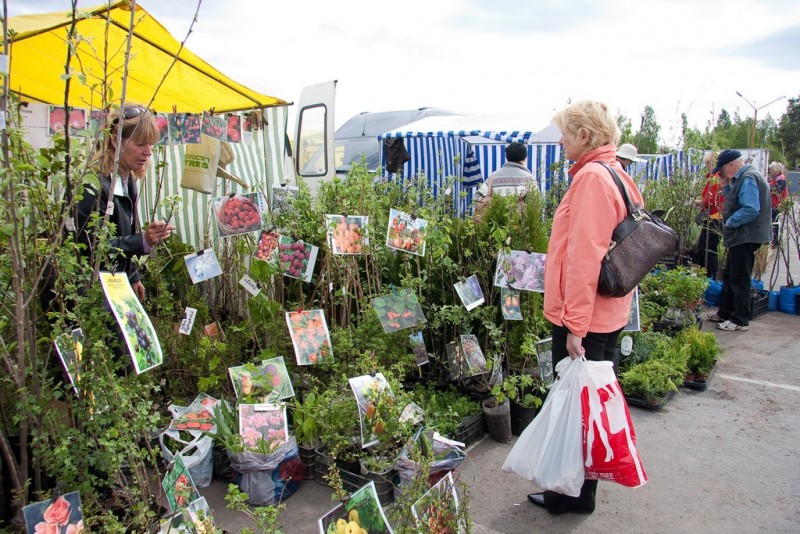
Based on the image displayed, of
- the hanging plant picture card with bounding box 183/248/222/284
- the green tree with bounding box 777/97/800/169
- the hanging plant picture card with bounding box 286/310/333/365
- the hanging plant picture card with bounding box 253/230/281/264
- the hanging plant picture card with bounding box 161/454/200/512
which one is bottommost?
the hanging plant picture card with bounding box 161/454/200/512

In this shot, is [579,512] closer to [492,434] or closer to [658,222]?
[492,434]

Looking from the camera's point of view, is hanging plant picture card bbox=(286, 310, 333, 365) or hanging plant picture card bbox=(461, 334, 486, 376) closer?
hanging plant picture card bbox=(286, 310, 333, 365)

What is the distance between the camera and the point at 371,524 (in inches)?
89.6

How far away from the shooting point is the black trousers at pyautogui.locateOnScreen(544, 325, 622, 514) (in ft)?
8.89

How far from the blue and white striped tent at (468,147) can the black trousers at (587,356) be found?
554 cm

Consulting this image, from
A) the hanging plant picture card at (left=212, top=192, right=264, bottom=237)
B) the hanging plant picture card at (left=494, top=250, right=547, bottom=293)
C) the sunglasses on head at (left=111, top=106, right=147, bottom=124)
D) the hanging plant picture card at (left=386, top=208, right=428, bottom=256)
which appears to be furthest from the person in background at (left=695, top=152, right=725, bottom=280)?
the sunglasses on head at (left=111, top=106, right=147, bottom=124)

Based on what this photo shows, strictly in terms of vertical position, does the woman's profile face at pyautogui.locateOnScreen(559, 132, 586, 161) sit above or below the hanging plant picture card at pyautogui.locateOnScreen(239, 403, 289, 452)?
above

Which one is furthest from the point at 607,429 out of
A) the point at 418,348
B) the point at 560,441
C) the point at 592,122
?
the point at 418,348

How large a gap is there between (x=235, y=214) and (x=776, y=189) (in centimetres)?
838

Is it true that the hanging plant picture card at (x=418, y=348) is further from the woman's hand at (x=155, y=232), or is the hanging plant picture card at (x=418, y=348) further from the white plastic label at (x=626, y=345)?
the woman's hand at (x=155, y=232)

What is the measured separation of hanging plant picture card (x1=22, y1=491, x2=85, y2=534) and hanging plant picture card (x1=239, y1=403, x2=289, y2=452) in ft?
3.42

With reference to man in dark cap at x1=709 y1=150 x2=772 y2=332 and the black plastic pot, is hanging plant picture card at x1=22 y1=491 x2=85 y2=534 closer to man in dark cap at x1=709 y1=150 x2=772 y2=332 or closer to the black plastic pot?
the black plastic pot


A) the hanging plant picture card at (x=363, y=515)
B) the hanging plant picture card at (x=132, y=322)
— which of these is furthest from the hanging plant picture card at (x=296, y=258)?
the hanging plant picture card at (x=363, y=515)

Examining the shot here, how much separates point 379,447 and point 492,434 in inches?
41.6
